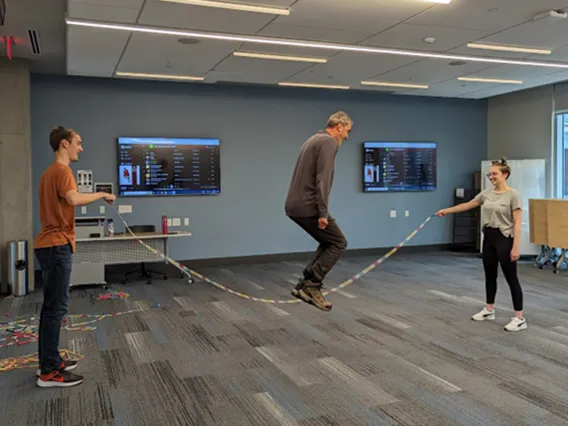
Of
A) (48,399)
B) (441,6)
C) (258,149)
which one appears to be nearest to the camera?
(48,399)

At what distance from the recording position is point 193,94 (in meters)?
8.97

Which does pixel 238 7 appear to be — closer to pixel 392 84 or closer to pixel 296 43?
pixel 296 43

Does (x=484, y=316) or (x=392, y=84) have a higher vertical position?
(x=392, y=84)

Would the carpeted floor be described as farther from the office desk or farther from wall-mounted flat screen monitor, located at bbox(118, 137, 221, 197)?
wall-mounted flat screen monitor, located at bbox(118, 137, 221, 197)

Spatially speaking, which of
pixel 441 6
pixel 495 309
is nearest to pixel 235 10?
pixel 441 6

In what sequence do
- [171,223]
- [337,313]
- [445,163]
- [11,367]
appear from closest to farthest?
[11,367] → [337,313] → [171,223] → [445,163]

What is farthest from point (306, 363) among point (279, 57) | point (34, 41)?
point (34, 41)

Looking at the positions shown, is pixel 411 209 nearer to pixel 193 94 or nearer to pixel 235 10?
pixel 193 94

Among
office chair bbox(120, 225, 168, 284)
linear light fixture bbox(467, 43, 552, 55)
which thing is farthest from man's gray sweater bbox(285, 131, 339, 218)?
office chair bbox(120, 225, 168, 284)

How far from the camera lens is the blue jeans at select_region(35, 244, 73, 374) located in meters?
Result: 3.57

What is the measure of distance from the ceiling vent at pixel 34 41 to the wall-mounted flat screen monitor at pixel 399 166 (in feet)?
19.1

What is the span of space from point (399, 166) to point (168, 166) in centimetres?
448

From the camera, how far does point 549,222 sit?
8508 millimetres

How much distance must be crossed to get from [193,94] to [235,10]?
4.17m
